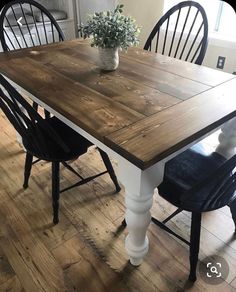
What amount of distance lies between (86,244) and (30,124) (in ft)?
2.29

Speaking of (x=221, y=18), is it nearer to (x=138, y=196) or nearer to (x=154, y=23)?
(x=154, y=23)

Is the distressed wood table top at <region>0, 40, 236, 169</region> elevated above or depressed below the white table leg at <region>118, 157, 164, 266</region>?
above

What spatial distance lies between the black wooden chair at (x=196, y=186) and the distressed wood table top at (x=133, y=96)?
18 cm

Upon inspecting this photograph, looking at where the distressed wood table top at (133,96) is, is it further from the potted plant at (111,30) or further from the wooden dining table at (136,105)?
the potted plant at (111,30)

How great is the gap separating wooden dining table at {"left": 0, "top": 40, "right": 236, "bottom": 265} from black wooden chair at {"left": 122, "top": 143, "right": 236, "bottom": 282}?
0.14 metres

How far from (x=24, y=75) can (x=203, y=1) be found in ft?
6.97

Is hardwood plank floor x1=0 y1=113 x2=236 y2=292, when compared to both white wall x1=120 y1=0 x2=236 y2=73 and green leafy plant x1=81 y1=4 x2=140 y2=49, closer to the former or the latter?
green leafy plant x1=81 y1=4 x2=140 y2=49

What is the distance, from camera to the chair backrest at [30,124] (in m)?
1.15

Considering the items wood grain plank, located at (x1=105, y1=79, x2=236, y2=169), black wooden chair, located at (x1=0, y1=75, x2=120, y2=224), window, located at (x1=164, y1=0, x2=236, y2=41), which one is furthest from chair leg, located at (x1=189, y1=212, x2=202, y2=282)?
window, located at (x1=164, y1=0, x2=236, y2=41)

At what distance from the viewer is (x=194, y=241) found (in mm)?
1191

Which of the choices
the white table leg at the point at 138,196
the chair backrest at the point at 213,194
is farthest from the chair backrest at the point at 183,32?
the white table leg at the point at 138,196

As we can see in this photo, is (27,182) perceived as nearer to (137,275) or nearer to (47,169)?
(47,169)

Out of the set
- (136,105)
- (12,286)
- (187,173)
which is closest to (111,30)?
(136,105)

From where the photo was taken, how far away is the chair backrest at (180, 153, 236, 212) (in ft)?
3.07
